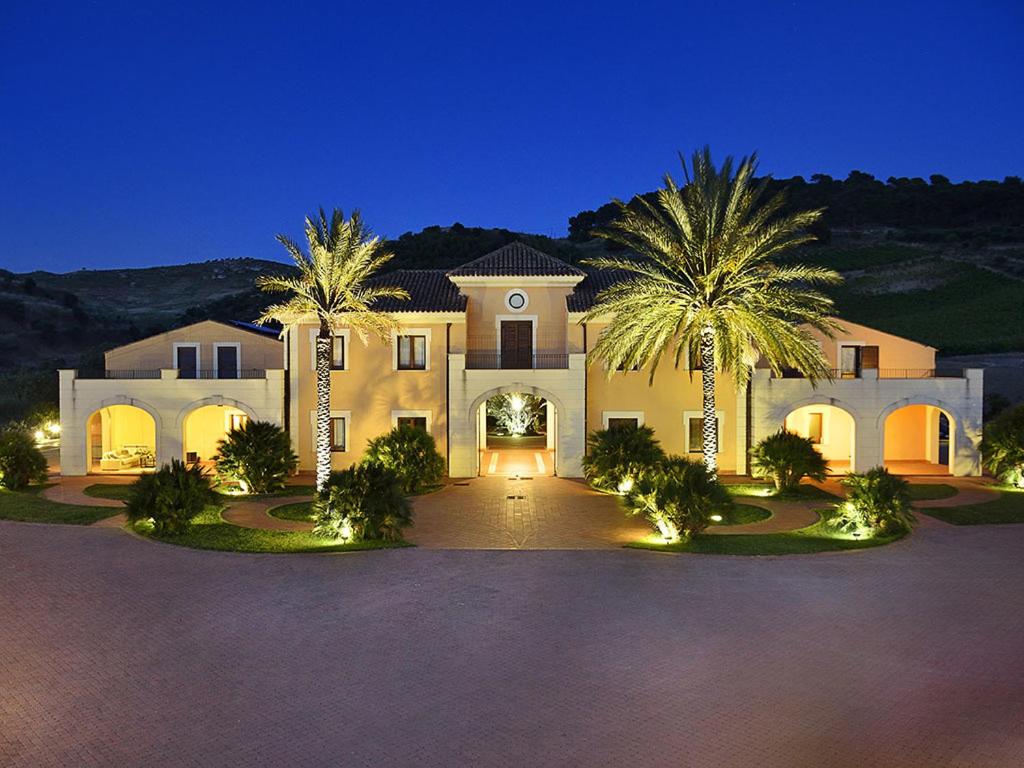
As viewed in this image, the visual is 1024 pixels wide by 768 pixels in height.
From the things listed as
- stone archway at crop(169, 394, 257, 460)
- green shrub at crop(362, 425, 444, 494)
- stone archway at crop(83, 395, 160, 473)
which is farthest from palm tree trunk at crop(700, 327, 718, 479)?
stone archway at crop(83, 395, 160, 473)

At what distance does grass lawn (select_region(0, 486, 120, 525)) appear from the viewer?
21250 millimetres

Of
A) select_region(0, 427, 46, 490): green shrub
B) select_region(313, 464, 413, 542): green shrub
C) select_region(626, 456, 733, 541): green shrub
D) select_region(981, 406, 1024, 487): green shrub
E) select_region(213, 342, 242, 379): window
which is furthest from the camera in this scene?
select_region(213, 342, 242, 379): window

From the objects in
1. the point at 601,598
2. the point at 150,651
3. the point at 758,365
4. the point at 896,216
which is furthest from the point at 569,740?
the point at 896,216

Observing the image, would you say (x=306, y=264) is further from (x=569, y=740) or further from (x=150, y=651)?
(x=569, y=740)

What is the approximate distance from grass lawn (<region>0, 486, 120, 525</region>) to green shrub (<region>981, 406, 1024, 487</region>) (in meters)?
28.4

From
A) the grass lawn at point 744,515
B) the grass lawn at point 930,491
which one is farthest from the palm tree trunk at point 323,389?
the grass lawn at point 930,491

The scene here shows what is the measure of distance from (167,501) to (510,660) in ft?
37.6

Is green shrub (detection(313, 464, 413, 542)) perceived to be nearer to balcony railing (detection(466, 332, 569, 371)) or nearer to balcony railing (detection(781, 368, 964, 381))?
balcony railing (detection(466, 332, 569, 371))

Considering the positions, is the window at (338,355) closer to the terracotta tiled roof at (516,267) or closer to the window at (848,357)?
the terracotta tiled roof at (516,267)

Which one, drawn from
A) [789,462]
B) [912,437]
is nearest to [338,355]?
[789,462]

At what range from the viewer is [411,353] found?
30.9 metres

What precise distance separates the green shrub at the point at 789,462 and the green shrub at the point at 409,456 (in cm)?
1098

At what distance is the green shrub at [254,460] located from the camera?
25.2m

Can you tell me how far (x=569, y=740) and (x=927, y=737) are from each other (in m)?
3.98
